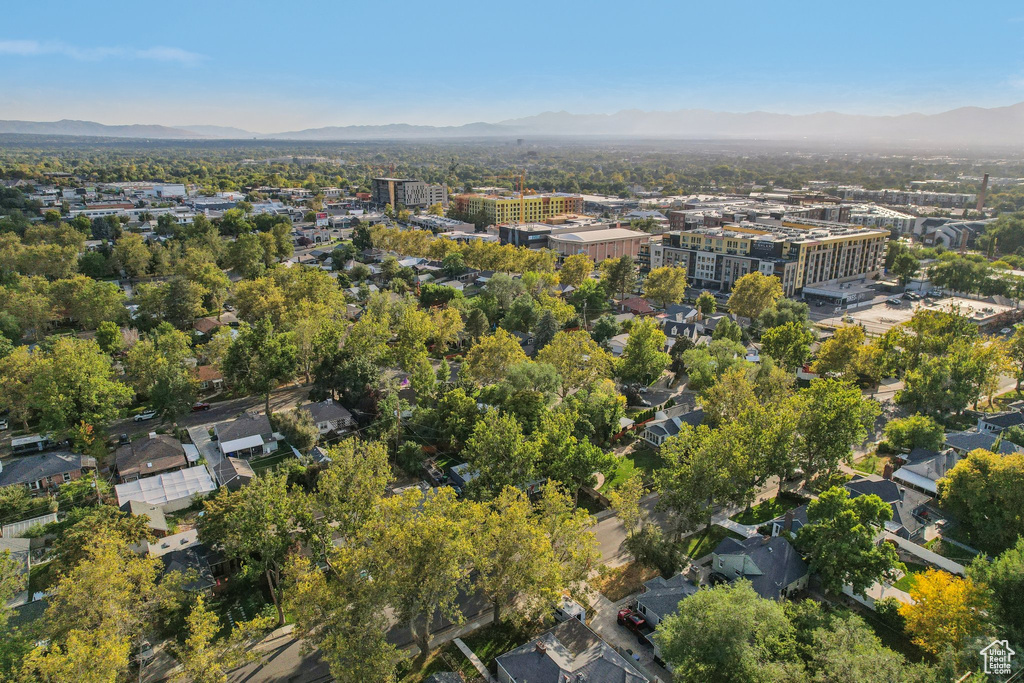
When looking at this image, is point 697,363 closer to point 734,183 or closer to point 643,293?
point 643,293

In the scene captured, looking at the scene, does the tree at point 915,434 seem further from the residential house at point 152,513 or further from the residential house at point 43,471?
the residential house at point 43,471

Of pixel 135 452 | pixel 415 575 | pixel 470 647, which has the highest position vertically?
pixel 415 575

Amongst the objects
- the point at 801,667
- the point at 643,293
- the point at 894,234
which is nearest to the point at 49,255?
the point at 643,293

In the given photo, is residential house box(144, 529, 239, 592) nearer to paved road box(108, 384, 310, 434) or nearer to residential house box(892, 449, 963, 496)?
paved road box(108, 384, 310, 434)

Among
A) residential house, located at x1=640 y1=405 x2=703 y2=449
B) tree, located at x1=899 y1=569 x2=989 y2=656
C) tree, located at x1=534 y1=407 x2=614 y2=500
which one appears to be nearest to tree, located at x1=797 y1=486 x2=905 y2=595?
tree, located at x1=899 y1=569 x2=989 y2=656

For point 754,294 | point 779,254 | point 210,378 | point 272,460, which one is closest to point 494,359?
point 272,460

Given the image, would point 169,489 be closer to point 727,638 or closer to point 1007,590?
point 727,638
